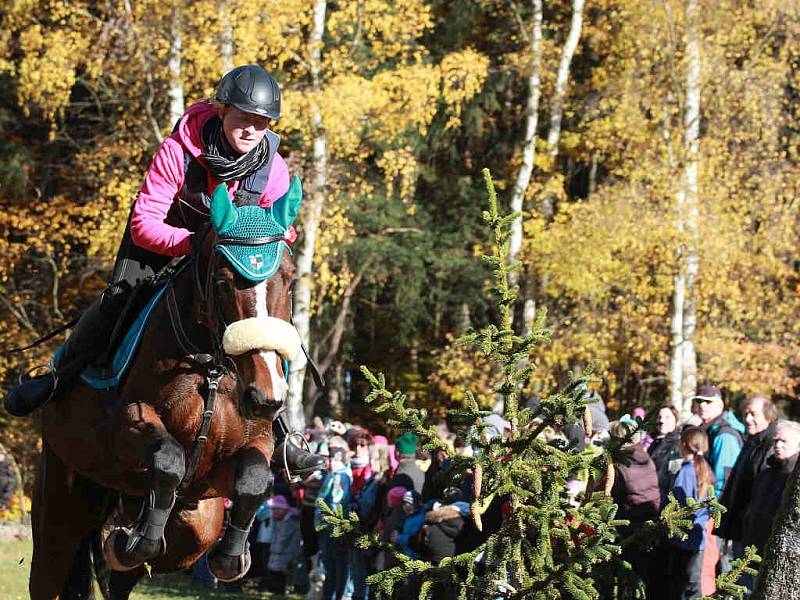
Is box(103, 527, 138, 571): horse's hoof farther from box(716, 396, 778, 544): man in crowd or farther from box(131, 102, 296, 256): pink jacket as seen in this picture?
box(716, 396, 778, 544): man in crowd

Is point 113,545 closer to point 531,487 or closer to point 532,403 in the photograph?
point 531,487

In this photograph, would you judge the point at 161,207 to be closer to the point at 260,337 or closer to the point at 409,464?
the point at 260,337

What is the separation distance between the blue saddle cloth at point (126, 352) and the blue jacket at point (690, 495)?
4.61m

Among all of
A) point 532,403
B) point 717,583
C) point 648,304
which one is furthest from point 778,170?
point 717,583

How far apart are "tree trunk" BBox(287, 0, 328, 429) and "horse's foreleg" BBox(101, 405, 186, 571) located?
46.5ft

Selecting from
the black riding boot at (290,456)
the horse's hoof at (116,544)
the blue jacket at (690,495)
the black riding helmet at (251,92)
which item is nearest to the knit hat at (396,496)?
the blue jacket at (690,495)

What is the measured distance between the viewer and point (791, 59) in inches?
997

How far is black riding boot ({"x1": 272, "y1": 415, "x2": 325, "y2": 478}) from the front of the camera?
6.66 meters

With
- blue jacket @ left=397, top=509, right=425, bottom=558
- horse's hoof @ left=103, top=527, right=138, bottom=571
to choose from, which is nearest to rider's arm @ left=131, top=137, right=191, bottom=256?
horse's hoof @ left=103, top=527, right=138, bottom=571

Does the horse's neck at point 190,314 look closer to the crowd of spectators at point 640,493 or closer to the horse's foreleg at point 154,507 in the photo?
the horse's foreleg at point 154,507

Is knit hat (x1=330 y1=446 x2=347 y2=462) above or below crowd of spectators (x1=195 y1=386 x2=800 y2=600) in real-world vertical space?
below

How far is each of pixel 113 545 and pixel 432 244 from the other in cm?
2131

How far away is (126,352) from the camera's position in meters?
6.61

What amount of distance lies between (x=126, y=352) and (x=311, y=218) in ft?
47.6
